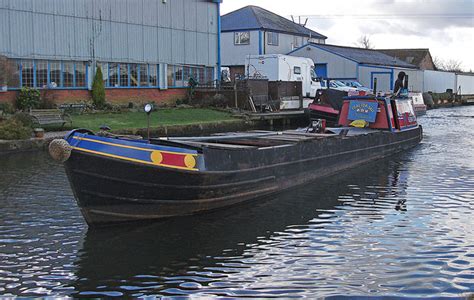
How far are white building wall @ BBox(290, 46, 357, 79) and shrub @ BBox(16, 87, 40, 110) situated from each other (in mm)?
30236

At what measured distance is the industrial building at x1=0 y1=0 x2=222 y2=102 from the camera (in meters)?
27.5

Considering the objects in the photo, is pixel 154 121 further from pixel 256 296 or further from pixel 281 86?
pixel 256 296

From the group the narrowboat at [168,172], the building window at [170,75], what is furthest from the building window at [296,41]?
the narrowboat at [168,172]

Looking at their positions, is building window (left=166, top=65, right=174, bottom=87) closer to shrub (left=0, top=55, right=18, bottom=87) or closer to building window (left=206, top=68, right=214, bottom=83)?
building window (left=206, top=68, right=214, bottom=83)

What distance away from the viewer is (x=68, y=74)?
29.6m

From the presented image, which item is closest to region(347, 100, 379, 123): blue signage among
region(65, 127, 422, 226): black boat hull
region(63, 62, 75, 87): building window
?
region(65, 127, 422, 226): black boat hull

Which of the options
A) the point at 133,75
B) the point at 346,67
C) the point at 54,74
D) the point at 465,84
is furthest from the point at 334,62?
the point at 54,74

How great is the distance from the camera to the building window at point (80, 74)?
30109 mm

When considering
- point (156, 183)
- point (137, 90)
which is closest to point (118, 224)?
point (156, 183)

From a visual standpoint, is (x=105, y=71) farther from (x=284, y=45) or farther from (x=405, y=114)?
(x=284, y=45)

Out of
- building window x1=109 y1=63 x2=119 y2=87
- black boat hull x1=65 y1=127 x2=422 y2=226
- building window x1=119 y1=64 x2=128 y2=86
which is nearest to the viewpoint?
black boat hull x1=65 y1=127 x2=422 y2=226

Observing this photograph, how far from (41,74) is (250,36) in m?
24.9

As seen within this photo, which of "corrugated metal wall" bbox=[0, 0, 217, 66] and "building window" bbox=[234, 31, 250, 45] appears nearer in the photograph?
"corrugated metal wall" bbox=[0, 0, 217, 66]

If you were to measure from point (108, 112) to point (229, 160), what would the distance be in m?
18.7
